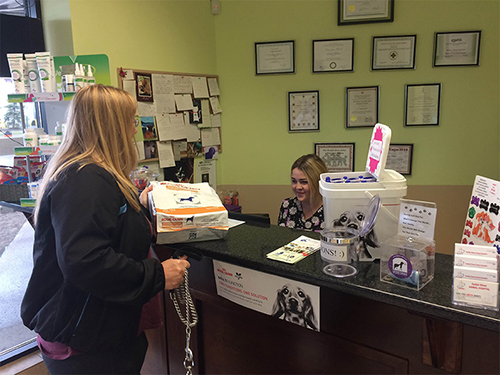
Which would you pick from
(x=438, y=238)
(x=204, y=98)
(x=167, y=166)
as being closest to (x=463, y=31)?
Result: (x=438, y=238)

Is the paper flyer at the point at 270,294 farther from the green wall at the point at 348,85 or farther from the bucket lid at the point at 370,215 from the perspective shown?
the green wall at the point at 348,85

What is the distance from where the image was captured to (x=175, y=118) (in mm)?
3209

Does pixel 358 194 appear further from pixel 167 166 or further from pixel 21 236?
pixel 21 236

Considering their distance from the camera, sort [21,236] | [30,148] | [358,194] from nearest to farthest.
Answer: [358,194], [30,148], [21,236]

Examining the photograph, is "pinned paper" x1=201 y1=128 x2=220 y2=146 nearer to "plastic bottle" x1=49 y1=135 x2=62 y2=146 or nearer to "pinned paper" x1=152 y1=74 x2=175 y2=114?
"pinned paper" x1=152 y1=74 x2=175 y2=114

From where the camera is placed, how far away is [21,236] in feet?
9.16

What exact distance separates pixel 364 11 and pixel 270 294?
9.14 feet

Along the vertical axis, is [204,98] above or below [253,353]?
above

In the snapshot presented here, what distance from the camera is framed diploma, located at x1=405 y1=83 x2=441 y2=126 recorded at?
10.8 feet

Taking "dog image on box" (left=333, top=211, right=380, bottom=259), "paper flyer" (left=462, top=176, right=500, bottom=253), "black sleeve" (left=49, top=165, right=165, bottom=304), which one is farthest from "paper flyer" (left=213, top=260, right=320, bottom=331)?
"paper flyer" (left=462, top=176, right=500, bottom=253)

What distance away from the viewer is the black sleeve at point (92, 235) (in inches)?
42.0

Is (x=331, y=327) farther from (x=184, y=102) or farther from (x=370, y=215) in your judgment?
(x=184, y=102)

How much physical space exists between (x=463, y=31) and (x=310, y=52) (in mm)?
1199

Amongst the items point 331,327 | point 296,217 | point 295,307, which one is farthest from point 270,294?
point 296,217
